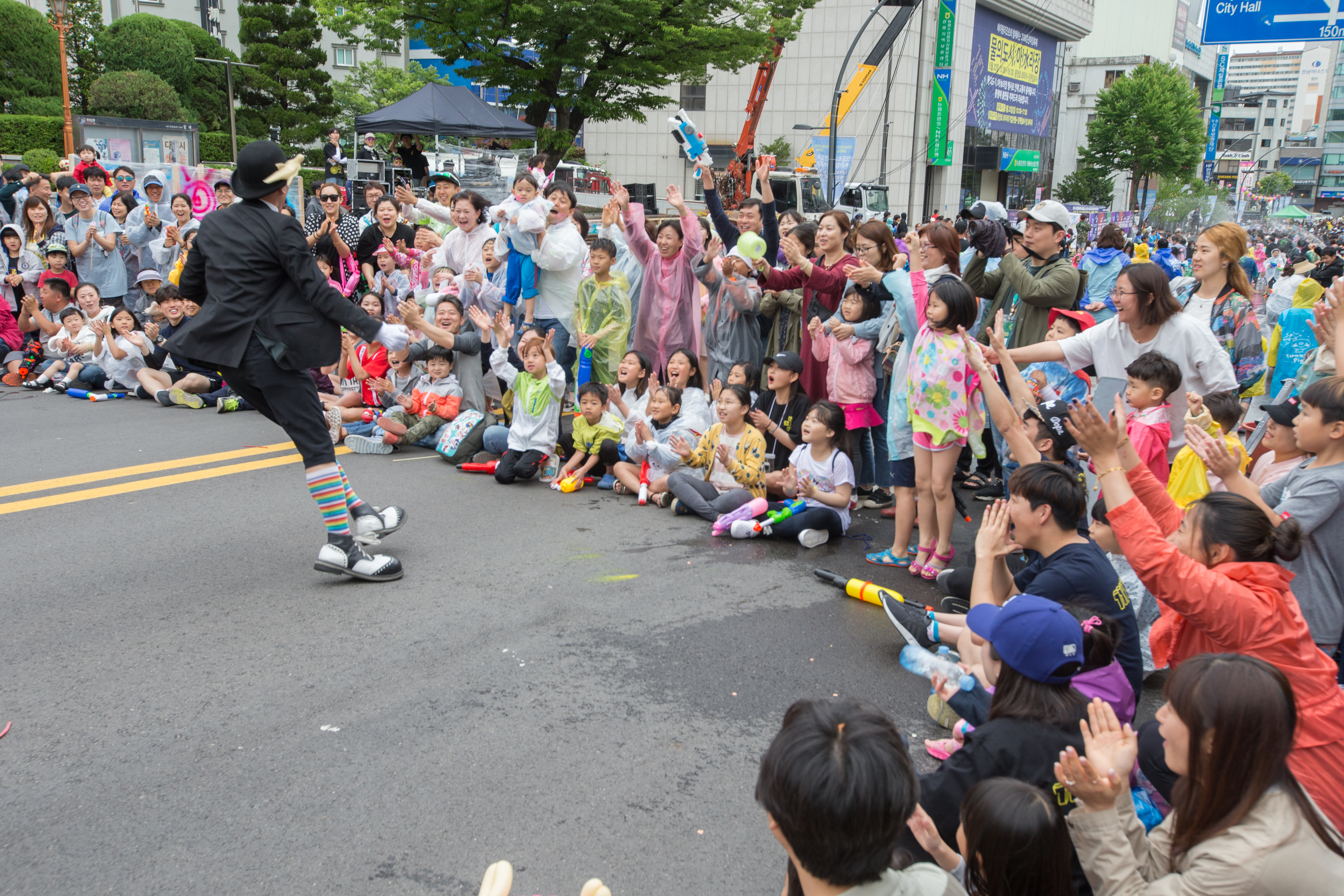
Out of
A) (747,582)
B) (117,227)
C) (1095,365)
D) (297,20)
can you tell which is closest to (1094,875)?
(747,582)

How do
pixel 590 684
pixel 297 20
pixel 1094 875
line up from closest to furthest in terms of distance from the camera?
pixel 1094 875 → pixel 590 684 → pixel 297 20

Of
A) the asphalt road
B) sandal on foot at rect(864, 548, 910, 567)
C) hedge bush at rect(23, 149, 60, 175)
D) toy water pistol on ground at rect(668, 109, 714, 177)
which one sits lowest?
the asphalt road

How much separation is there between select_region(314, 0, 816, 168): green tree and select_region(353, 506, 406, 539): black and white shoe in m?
16.6

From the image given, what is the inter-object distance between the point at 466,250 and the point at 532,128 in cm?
1304

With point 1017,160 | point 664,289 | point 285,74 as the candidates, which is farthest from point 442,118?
point 1017,160

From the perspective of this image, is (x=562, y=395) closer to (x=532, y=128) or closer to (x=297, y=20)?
(x=532, y=128)

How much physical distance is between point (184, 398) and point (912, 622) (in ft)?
25.0

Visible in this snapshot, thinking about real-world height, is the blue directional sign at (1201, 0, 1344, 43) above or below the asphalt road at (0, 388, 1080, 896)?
above

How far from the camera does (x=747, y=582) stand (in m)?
4.95

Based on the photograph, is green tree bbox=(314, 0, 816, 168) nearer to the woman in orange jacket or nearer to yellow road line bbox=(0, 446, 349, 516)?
yellow road line bbox=(0, 446, 349, 516)

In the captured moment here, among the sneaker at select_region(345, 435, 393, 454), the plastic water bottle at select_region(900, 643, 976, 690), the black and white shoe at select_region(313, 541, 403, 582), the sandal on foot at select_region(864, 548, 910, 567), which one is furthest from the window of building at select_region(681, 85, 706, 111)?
the plastic water bottle at select_region(900, 643, 976, 690)

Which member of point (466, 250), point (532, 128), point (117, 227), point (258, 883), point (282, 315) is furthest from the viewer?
point (532, 128)

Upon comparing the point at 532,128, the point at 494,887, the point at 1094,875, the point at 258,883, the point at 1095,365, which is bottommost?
the point at 258,883

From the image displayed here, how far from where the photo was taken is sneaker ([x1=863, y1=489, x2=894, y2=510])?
21.3ft
